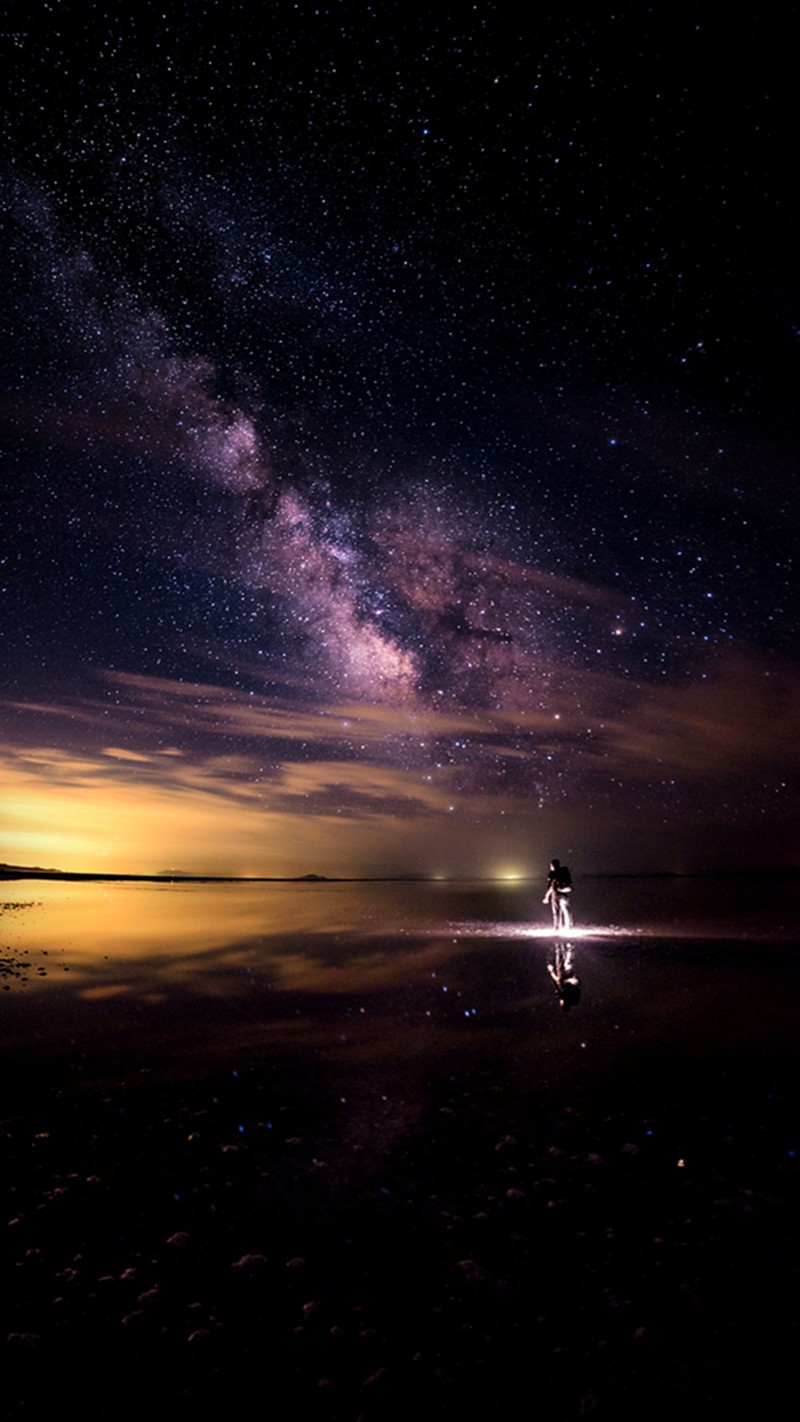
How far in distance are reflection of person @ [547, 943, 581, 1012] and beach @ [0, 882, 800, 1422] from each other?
27.5 inches

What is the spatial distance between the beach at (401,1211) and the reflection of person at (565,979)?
70 centimetres

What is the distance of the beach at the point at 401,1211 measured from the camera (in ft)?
10.0

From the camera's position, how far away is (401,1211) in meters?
4.46

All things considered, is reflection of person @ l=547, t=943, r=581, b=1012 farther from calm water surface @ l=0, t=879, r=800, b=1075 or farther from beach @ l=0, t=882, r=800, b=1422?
beach @ l=0, t=882, r=800, b=1422

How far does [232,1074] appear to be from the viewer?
24.7ft

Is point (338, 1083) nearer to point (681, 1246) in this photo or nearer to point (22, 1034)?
point (681, 1246)

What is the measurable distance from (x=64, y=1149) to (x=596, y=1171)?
13.7 feet

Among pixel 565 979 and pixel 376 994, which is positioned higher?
pixel 565 979

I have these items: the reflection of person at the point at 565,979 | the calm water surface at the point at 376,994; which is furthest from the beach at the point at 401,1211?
the reflection of person at the point at 565,979

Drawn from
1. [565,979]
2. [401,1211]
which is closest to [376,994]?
[565,979]

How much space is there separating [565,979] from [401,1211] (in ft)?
30.8

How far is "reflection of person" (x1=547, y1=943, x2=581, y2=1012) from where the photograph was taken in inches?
432

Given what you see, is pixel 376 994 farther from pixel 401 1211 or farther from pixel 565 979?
pixel 401 1211

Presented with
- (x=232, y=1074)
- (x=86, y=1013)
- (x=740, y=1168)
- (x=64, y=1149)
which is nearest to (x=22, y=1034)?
(x=86, y=1013)
